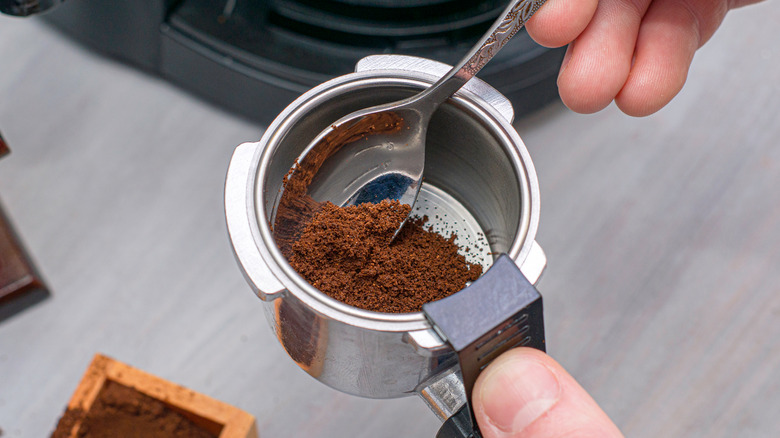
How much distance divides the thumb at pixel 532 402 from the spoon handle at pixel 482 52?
6.2 inches

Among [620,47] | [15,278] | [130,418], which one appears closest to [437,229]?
[620,47]

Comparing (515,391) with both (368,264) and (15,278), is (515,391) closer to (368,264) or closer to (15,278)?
(368,264)

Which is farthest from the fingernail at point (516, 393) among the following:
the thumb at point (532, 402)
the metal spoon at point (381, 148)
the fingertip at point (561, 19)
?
the fingertip at point (561, 19)

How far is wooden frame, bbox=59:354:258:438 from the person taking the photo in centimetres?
55

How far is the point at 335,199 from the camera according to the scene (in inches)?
17.7

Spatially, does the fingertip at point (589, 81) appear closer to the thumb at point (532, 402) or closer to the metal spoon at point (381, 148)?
the metal spoon at point (381, 148)

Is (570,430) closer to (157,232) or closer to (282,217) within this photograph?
(282,217)

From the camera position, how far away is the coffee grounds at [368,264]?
15.5 inches

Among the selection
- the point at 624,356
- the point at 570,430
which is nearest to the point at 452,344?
the point at 570,430

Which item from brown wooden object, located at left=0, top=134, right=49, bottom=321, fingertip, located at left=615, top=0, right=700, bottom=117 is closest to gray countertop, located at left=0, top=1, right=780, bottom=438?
brown wooden object, located at left=0, top=134, right=49, bottom=321

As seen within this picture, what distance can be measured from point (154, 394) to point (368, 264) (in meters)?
0.27

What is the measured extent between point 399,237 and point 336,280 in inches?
2.8

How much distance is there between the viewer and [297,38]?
65 centimetres

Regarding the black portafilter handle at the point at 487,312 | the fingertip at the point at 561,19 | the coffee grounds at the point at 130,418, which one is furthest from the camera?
the coffee grounds at the point at 130,418
